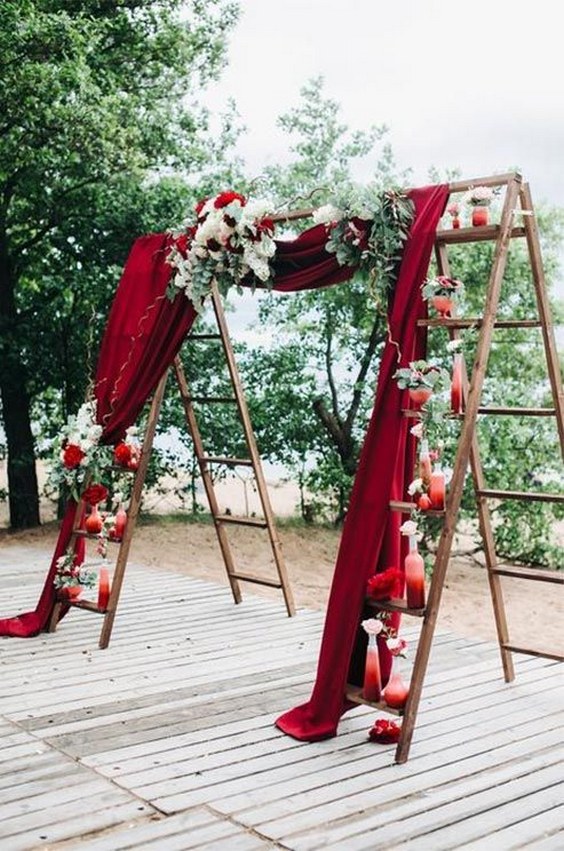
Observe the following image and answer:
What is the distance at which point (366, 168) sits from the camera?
32.2 feet

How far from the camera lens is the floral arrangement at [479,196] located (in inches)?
148

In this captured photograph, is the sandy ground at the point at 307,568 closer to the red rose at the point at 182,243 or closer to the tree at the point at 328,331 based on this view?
the tree at the point at 328,331

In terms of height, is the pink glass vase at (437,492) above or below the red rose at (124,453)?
below

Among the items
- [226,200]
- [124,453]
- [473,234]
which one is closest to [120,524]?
[124,453]

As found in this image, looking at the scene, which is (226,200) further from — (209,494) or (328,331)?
(328,331)

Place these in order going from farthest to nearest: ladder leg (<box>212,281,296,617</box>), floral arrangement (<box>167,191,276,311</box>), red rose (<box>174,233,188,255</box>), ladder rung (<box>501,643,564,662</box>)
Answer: ladder leg (<box>212,281,296,617</box>) < red rose (<box>174,233,188,255</box>) < floral arrangement (<box>167,191,276,311</box>) < ladder rung (<box>501,643,564,662</box>)

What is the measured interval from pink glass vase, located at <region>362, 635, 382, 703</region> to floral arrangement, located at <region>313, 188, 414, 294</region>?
1.41 m

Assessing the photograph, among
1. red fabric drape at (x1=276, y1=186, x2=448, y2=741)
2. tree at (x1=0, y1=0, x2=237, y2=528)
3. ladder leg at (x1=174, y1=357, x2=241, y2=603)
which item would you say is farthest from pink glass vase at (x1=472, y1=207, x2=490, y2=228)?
tree at (x1=0, y1=0, x2=237, y2=528)

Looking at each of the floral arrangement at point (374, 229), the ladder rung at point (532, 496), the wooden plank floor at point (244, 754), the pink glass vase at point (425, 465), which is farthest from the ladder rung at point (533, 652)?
the floral arrangement at point (374, 229)

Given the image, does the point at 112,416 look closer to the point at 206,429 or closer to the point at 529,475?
the point at 206,429

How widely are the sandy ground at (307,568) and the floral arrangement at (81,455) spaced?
6.72 ft

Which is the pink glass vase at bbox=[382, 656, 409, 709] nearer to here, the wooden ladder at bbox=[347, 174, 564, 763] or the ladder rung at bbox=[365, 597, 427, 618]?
the wooden ladder at bbox=[347, 174, 564, 763]

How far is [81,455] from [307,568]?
3.63m

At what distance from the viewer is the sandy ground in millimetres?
7238
